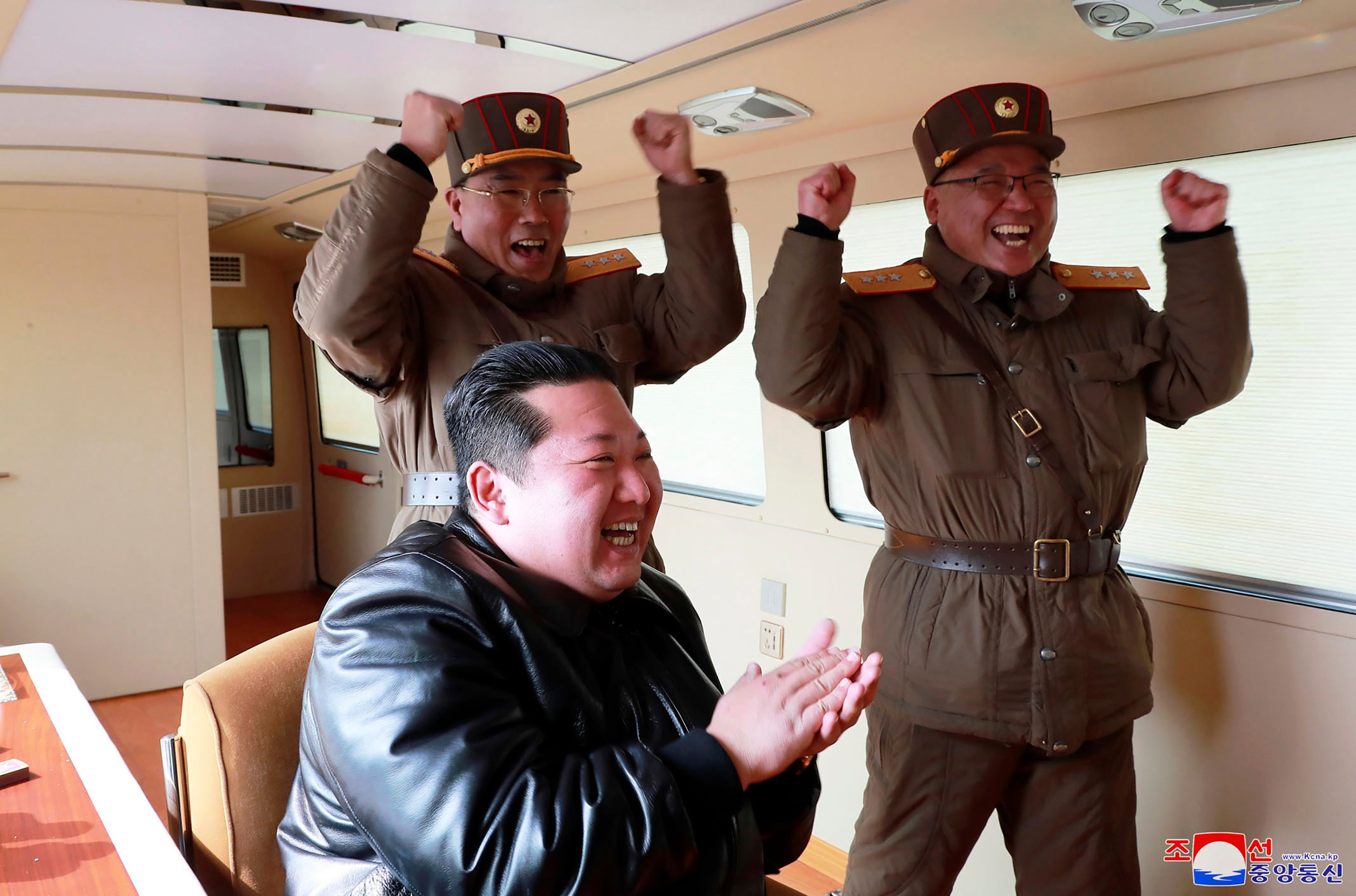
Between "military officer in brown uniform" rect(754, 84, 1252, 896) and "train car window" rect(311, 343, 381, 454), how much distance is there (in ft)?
16.3

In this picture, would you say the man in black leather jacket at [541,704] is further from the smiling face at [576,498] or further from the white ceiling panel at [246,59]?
the white ceiling panel at [246,59]

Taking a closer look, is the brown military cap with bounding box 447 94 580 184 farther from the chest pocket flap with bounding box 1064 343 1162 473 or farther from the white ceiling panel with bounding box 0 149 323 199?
the white ceiling panel with bounding box 0 149 323 199

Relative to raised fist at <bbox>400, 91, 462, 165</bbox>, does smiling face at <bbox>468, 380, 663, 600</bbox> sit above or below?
below

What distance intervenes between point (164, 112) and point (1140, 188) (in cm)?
294

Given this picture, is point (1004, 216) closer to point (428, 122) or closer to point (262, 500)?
point (428, 122)

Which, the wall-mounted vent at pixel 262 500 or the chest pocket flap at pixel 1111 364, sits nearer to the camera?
the chest pocket flap at pixel 1111 364

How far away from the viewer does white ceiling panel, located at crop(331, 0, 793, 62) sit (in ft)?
7.20

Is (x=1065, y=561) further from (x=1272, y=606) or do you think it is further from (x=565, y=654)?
(x=565, y=654)

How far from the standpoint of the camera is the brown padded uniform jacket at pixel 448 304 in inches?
74.1

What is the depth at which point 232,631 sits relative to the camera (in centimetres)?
665

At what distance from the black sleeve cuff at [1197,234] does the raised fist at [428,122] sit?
4.95 feet

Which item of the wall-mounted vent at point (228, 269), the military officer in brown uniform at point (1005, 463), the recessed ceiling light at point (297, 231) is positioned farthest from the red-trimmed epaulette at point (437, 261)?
the wall-mounted vent at point (228, 269)

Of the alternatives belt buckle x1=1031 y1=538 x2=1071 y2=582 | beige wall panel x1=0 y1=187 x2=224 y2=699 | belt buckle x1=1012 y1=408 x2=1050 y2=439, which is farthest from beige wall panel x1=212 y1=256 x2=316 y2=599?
belt buckle x1=1031 y1=538 x2=1071 y2=582

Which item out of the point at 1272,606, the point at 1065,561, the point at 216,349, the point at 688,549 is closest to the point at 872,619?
the point at 1065,561
